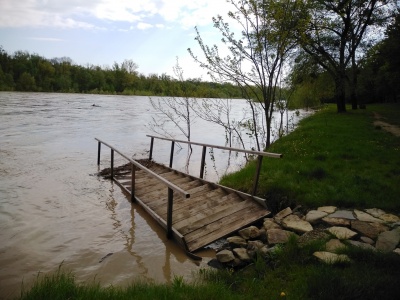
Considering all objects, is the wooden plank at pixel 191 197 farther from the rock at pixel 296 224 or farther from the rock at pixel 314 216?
the rock at pixel 314 216

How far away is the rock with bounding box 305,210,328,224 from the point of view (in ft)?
17.6

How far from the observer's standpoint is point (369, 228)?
4.78m

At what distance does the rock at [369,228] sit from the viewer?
463 centimetres

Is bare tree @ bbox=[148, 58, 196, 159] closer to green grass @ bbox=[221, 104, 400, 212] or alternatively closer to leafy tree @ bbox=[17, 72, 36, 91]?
green grass @ bbox=[221, 104, 400, 212]

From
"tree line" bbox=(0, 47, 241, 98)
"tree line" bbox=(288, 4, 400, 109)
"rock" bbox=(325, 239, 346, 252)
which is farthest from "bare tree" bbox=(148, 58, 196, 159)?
"tree line" bbox=(0, 47, 241, 98)

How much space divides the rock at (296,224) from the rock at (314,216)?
0.48 ft

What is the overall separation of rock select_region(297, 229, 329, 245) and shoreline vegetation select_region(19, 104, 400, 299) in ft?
0.70

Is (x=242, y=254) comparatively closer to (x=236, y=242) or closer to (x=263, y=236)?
(x=236, y=242)

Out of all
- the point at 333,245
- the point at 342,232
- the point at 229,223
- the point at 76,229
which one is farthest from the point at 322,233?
the point at 76,229

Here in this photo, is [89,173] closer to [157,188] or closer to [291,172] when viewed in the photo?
[157,188]

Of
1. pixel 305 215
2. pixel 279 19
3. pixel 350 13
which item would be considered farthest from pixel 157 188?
pixel 350 13

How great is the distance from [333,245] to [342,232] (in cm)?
56

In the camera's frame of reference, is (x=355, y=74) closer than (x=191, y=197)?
No

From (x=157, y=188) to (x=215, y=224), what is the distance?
314 centimetres
